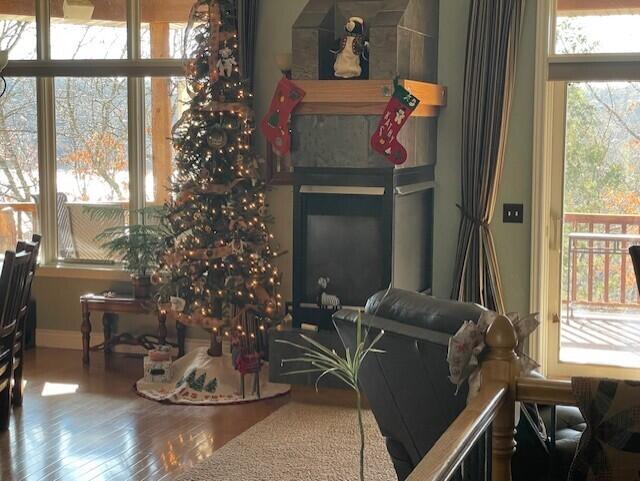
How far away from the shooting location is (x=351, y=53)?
5.65 m

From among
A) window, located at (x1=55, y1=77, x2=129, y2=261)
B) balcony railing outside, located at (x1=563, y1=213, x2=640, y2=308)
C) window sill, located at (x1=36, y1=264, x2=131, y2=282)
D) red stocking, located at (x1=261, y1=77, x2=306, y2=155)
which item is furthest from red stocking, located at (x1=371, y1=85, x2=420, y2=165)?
window sill, located at (x1=36, y1=264, x2=131, y2=282)

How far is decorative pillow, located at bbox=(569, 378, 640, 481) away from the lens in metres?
2.38

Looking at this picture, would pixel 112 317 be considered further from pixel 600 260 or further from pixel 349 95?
pixel 600 260

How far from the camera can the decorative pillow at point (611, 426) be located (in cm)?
238

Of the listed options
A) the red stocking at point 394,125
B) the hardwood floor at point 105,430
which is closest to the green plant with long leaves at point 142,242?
the hardwood floor at point 105,430

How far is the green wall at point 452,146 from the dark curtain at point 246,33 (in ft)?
0.38

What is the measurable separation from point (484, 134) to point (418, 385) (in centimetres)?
292

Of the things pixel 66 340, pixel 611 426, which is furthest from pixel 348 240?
pixel 611 426

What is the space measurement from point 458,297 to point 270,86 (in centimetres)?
196

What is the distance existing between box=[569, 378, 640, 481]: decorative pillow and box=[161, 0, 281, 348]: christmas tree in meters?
3.85

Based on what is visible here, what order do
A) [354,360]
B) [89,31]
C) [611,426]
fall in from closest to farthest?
[611,426], [354,360], [89,31]

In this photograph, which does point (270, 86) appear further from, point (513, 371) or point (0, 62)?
point (513, 371)

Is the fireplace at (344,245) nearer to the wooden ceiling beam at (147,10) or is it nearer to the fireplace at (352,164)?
the fireplace at (352,164)

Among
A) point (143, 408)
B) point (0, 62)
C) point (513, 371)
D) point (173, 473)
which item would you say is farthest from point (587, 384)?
point (0, 62)
